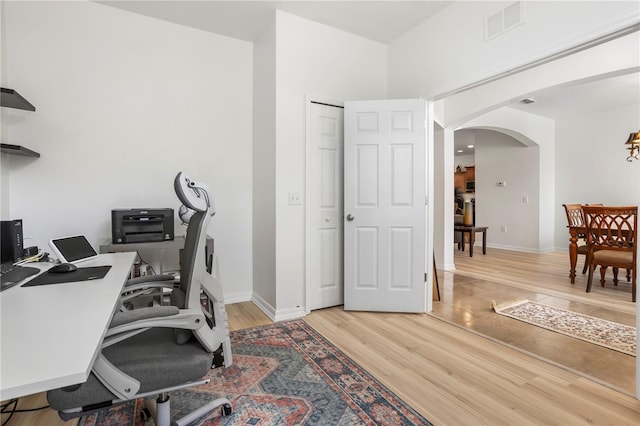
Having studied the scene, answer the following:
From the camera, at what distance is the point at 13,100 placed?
7.57ft

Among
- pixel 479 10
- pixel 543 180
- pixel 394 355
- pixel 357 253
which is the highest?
pixel 479 10

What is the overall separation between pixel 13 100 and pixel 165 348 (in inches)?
88.8

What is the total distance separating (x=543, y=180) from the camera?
668 centimetres

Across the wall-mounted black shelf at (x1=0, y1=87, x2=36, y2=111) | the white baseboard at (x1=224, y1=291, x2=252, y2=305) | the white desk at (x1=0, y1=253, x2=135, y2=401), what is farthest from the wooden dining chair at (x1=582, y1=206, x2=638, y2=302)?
the wall-mounted black shelf at (x1=0, y1=87, x2=36, y2=111)

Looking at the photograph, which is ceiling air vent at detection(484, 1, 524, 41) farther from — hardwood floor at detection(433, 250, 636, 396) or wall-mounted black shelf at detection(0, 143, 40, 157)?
wall-mounted black shelf at detection(0, 143, 40, 157)

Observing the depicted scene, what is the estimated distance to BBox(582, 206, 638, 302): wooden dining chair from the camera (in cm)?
358

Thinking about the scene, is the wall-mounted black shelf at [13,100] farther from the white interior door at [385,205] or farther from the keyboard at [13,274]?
the white interior door at [385,205]

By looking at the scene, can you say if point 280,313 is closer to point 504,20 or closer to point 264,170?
point 264,170

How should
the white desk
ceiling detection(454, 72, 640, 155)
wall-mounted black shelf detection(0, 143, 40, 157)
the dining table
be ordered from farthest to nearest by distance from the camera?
ceiling detection(454, 72, 640, 155) < the dining table < wall-mounted black shelf detection(0, 143, 40, 157) < the white desk

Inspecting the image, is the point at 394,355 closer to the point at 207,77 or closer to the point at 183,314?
the point at 183,314

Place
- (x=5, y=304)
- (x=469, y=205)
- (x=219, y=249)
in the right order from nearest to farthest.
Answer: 1. (x=5, y=304)
2. (x=219, y=249)
3. (x=469, y=205)

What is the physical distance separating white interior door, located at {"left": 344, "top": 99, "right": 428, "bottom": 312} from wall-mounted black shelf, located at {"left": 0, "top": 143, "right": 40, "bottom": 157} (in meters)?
2.53

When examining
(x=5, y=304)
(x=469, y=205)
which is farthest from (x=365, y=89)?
(x=469, y=205)

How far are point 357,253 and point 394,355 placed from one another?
3.63 ft
